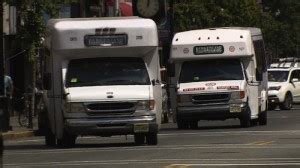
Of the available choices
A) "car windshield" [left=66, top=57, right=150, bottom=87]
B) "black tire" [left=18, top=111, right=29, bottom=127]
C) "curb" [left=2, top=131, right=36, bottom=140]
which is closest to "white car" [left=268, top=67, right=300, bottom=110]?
"black tire" [left=18, top=111, right=29, bottom=127]

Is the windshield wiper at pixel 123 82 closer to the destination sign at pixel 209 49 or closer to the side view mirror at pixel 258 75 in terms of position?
the destination sign at pixel 209 49

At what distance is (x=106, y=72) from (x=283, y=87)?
2574cm

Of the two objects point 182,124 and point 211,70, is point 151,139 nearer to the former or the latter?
point 211,70

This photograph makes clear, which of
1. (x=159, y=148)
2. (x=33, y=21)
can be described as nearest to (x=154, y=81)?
(x=159, y=148)

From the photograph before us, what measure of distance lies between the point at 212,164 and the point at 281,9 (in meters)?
73.7

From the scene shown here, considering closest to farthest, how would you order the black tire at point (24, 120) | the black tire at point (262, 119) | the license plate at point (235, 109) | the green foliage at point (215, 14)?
the license plate at point (235, 109), the black tire at point (262, 119), the black tire at point (24, 120), the green foliage at point (215, 14)

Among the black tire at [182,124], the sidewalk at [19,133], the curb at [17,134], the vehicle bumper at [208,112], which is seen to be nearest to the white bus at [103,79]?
the sidewalk at [19,133]

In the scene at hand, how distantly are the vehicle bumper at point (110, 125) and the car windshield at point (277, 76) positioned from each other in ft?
89.0

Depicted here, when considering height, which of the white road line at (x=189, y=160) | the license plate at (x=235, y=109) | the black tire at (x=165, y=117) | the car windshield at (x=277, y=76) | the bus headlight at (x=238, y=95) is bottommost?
the car windshield at (x=277, y=76)

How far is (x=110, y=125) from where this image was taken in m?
22.4

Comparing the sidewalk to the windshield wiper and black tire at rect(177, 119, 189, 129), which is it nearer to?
black tire at rect(177, 119, 189, 129)

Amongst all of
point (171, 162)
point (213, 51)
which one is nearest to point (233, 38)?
point (213, 51)

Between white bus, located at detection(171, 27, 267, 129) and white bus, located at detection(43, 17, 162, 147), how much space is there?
662cm

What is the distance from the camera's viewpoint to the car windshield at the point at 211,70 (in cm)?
3033
